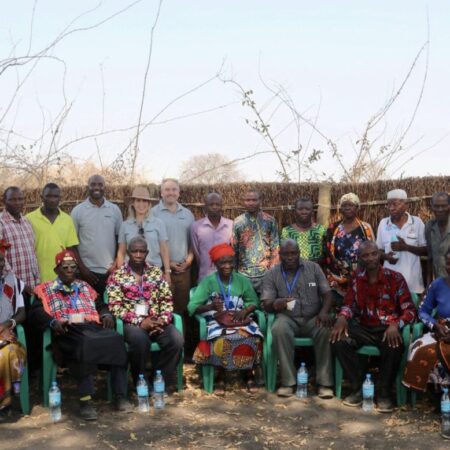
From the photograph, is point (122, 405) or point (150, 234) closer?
point (122, 405)

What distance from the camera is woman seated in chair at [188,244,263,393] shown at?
6.29m

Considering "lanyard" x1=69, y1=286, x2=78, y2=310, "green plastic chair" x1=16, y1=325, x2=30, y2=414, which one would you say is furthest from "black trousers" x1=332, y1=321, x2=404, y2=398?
"green plastic chair" x1=16, y1=325, x2=30, y2=414

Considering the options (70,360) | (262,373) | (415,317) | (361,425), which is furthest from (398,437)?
(70,360)

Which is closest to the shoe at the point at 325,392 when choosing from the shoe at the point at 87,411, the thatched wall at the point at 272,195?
the shoe at the point at 87,411

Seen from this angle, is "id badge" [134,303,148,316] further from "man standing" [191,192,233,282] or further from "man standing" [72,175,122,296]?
"man standing" [191,192,233,282]

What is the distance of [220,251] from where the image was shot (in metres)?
6.61

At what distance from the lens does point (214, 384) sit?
649 cm

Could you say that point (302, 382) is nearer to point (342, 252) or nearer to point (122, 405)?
point (342, 252)

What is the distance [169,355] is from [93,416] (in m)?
0.95

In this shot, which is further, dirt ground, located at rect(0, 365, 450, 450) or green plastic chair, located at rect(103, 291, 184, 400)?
green plastic chair, located at rect(103, 291, 184, 400)

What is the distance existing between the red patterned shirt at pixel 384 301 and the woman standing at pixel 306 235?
87 cm

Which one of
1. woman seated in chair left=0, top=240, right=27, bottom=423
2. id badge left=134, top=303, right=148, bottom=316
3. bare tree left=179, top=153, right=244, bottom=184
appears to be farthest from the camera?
bare tree left=179, top=153, right=244, bottom=184

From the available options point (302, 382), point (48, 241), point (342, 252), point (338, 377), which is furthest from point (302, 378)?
point (48, 241)

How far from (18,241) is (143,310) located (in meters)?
1.37
